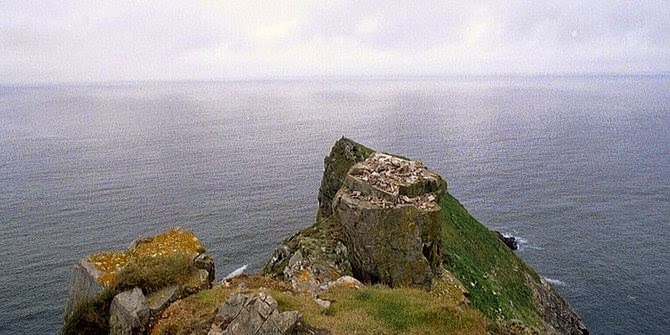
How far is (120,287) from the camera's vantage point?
20531 millimetres

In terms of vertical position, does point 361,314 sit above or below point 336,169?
above

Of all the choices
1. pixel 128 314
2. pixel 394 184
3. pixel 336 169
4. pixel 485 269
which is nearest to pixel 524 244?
pixel 485 269

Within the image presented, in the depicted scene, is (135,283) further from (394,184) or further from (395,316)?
(394,184)

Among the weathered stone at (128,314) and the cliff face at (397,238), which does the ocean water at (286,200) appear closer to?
the cliff face at (397,238)

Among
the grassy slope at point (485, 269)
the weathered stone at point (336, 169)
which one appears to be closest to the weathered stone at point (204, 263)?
the grassy slope at point (485, 269)

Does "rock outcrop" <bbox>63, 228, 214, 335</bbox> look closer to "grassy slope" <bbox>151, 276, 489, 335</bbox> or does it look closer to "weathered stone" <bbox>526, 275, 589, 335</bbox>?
"grassy slope" <bbox>151, 276, 489, 335</bbox>

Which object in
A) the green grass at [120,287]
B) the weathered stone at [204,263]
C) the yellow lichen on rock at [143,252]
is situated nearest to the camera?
the green grass at [120,287]

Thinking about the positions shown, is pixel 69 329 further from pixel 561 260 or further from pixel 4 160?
pixel 4 160

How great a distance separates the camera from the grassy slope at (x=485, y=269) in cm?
3559

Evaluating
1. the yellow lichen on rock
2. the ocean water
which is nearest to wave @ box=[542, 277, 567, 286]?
the ocean water

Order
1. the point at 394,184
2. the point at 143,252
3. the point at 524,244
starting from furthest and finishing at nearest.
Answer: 1. the point at 524,244
2. the point at 394,184
3. the point at 143,252

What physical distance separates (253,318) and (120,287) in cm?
656

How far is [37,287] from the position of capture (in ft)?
177

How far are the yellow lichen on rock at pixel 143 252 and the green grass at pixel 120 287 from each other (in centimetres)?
61
